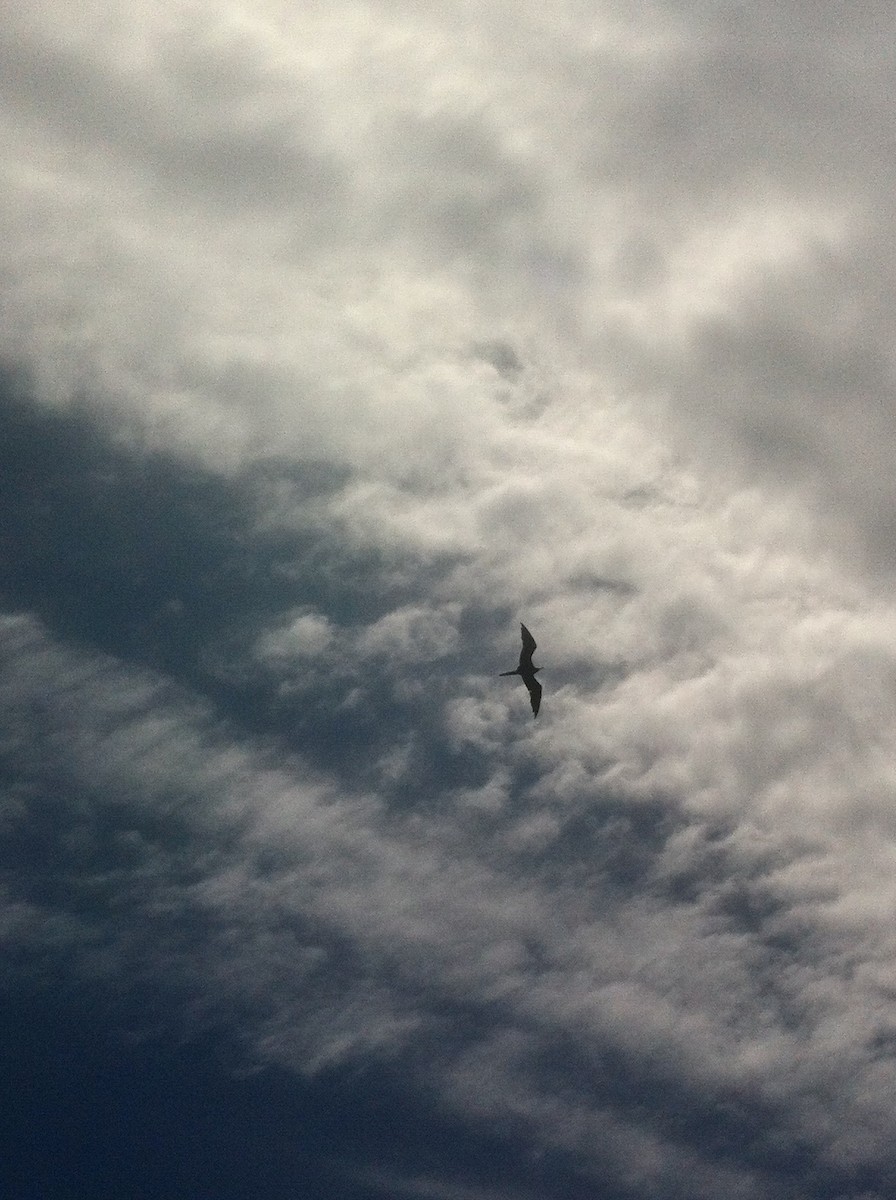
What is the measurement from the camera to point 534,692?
10075cm

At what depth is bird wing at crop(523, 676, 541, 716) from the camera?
99.9 metres

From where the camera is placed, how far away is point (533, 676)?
100m

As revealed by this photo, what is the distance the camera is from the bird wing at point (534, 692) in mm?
99875
